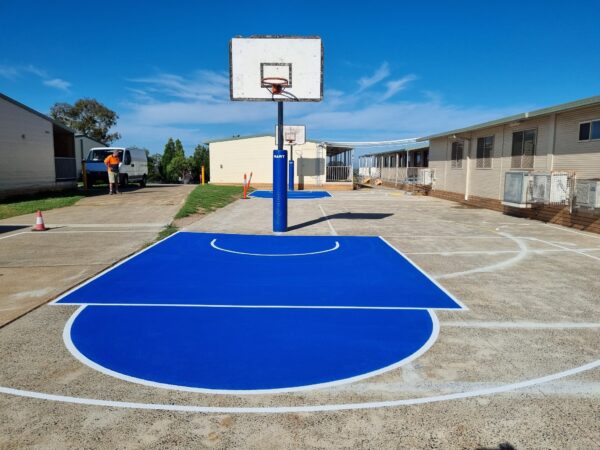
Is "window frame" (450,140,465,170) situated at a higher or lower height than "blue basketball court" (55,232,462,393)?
higher

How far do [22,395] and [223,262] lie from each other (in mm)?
5564

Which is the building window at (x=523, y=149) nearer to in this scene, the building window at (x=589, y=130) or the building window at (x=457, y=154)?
the building window at (x=589, y=130)

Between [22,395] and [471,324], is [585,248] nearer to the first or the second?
[471,324]

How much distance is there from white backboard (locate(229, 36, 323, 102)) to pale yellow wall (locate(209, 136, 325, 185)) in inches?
934

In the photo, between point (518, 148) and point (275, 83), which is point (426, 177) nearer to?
point (518, 148)

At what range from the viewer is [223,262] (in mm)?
9375

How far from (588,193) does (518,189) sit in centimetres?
318

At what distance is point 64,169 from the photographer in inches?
1030

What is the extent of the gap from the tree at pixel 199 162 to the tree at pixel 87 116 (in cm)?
1310

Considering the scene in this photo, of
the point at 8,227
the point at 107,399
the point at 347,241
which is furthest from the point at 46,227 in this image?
the point at 107,399

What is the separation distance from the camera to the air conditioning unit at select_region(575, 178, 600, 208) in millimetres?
13094

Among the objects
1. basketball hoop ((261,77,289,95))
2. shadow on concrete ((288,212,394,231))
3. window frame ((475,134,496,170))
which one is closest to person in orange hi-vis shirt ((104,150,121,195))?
shadow on concrete ((288,212,394,231))

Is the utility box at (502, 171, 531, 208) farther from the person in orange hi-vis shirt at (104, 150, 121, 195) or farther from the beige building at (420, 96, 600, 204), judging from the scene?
the person in orange hi-vis shirt at (104, 150, 121, 195)

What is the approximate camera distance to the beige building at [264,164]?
36906 millimetres
